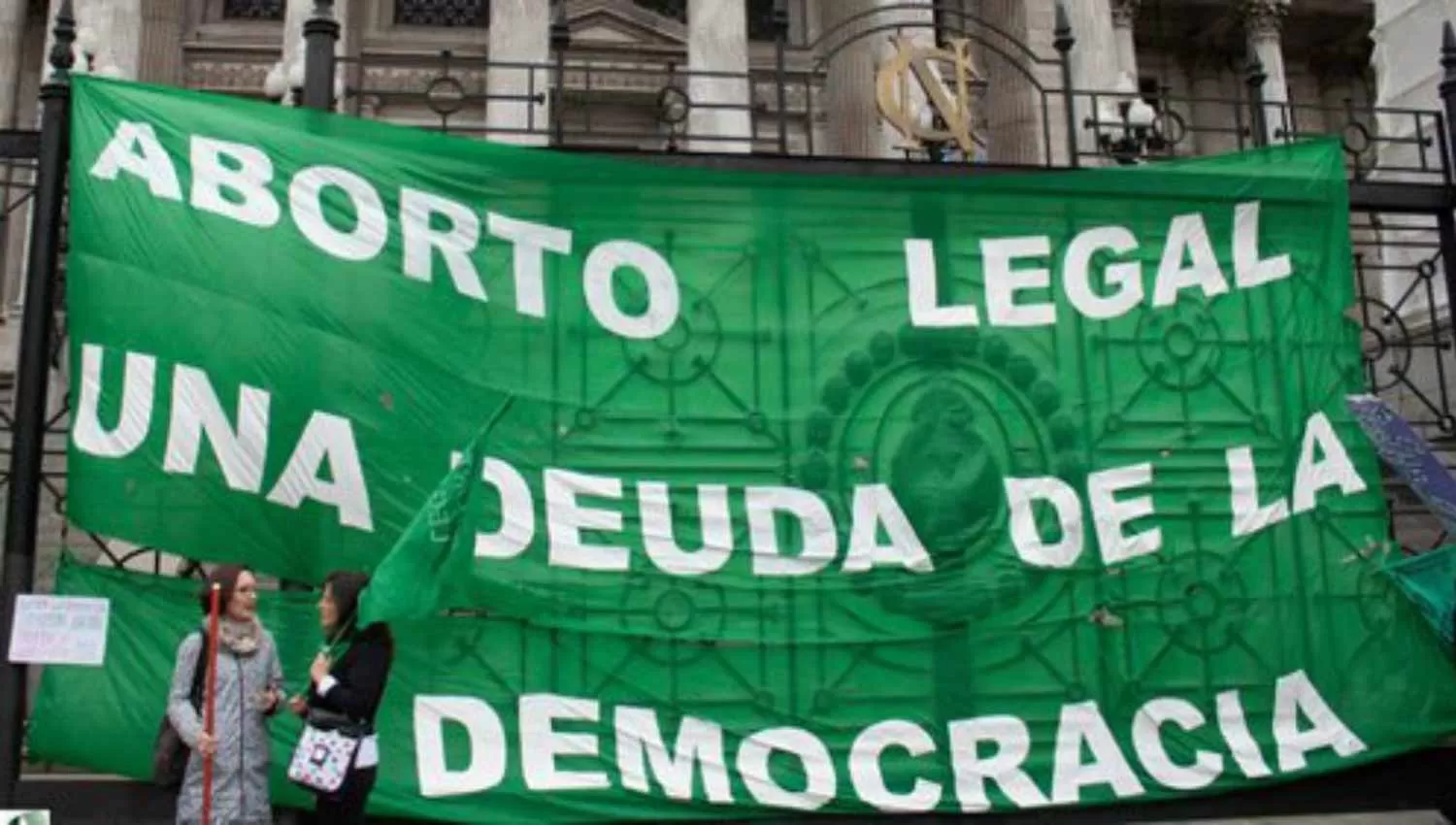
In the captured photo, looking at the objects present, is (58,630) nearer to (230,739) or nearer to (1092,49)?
(230,739)

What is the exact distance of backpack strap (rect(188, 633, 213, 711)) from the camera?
5312 millimetres

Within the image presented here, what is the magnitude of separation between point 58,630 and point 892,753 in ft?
14.0

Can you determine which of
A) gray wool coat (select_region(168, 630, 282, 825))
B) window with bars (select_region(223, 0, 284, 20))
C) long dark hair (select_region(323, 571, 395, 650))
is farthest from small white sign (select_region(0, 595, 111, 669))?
window with bars (select_region(223, 0, 284, 20))

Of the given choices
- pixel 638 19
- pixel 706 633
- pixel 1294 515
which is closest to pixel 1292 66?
pixel 638 19

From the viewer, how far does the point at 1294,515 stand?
24.5 feet

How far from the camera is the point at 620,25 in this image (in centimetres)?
3067

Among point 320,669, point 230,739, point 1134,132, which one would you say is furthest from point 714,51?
point 230,739

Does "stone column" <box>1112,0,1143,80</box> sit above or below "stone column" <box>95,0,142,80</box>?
above

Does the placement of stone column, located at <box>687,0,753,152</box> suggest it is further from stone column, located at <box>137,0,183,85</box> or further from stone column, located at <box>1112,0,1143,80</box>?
stone column, located at <box>137,0,183,85</box>

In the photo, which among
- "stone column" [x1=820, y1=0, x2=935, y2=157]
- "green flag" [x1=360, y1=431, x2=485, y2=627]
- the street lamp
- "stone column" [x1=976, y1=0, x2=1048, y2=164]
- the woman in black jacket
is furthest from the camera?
"stone column" [x1=820, y1=0, x2=935, y2=157]

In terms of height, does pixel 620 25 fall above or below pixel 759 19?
below

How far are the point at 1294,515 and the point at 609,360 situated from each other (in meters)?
4.28

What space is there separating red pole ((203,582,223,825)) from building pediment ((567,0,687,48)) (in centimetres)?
2684

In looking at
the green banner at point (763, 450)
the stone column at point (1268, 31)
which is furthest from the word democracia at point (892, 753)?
the stone column at point (1268, 31)
